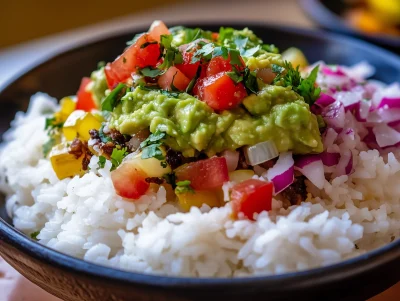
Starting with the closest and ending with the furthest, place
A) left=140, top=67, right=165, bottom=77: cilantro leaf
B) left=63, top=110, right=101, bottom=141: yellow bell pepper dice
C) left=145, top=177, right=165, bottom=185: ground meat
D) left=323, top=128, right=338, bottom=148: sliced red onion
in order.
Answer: left=145, top=177, right=165, bottom=185: ground meat < left=323, top=128, right=338, bottom=148: sliced red onion < left=140, top=67, right=165, bottom=77: cilantro leaf < left=63, top=110, right=101, bottom=141: yellow bell pepper dice

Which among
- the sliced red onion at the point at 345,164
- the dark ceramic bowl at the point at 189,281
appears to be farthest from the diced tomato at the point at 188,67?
the dark ceramic bowl at the point at 189,281

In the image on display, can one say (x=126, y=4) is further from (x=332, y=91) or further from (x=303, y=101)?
(x=303, y=101)

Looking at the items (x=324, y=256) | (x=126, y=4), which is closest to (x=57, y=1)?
(x=126, y=4)

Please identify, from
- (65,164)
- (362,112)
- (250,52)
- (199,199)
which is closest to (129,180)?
(199,199)

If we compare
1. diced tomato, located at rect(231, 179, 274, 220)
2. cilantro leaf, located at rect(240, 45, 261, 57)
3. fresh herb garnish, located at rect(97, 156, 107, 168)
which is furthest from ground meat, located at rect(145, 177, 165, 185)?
cilantro leaf, located at rect(240, 45, 261, 57)

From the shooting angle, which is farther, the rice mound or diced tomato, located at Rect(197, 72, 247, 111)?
diced tomato, located at Rect(197, 72, 247, 111)

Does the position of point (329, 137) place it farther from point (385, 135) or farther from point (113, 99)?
point (113, 99)

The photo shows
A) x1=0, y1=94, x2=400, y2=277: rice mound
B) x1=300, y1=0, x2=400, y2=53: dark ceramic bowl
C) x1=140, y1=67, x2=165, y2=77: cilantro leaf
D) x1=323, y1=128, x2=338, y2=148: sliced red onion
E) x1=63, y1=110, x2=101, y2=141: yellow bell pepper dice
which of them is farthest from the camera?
x1=300, y1=0, x2=400, y2=53: dark ceramic bowl

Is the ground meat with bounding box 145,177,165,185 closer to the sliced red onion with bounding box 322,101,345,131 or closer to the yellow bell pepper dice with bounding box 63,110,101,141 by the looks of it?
the yellow bell pepper dice with bounding box 63,110,101,141
